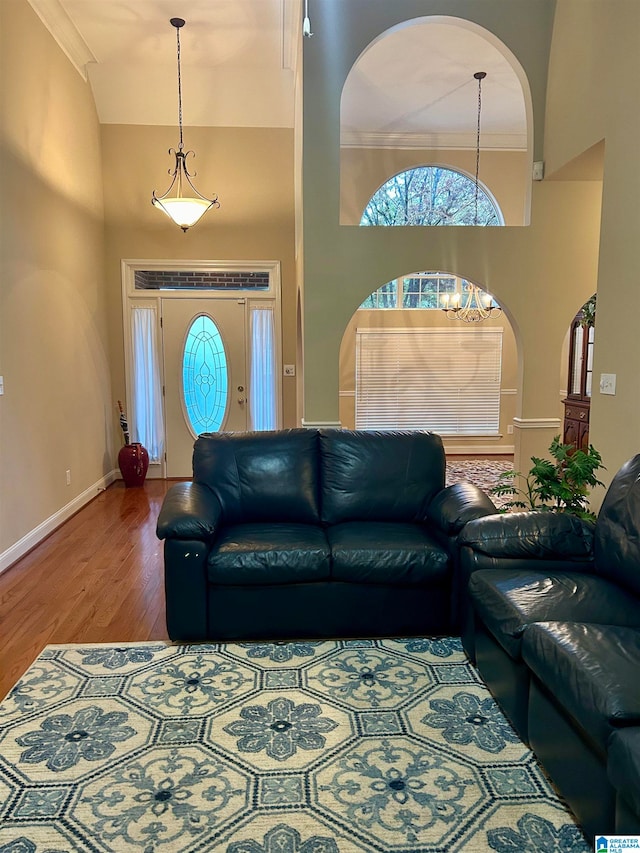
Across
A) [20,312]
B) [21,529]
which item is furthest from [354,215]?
[21,529]

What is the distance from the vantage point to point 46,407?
450cm

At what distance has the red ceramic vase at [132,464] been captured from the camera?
605 cm

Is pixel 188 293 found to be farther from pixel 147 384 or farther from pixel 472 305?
pixel 472 305

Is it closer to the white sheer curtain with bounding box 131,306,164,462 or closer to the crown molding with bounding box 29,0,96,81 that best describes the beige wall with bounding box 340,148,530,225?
the white sheer curtain with bounding box 131,306,164,462

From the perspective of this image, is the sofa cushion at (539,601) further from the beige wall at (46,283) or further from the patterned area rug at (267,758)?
the beige wall at (46,283)

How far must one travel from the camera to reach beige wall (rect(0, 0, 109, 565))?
386 centimetres

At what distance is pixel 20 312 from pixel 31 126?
1413mm

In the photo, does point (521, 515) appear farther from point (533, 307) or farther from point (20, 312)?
point (20, 312)

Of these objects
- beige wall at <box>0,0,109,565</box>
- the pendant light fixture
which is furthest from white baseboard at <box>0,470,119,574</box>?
the pendant light fixture

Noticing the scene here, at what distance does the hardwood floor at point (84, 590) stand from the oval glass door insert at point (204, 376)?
1751mm

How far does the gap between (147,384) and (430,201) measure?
4232 mm

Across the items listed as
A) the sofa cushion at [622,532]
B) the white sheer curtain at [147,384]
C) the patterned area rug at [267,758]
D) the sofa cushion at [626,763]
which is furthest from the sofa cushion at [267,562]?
the white sheer curtain at [147,384]

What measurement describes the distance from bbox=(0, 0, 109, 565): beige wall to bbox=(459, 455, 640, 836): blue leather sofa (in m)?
3.10

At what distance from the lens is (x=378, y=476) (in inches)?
129
